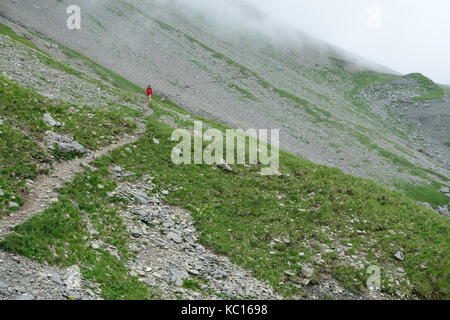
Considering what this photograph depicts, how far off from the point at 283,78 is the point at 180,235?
98439mm

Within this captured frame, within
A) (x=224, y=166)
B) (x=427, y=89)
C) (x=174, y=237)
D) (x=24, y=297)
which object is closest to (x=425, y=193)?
(x=224, y=166)

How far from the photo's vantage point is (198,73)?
91062mm

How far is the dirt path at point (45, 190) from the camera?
14586 mm

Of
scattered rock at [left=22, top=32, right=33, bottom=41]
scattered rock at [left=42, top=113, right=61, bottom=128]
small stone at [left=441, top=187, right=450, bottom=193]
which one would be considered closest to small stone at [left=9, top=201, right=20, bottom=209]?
scattered rock at [left=42, top=113, right=61, bottom=128]

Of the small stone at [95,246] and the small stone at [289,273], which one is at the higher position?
the small stone at [95,246]

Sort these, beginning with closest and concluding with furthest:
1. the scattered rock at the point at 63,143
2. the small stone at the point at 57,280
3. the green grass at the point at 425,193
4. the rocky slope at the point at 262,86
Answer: the small stone at the point at 57,280 → the scattered rock at the point at 63,143 → the green grass at the point at 425,193 → the rocky slope at the point at 262,86

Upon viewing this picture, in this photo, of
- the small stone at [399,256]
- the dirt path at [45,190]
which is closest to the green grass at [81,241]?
the dirt path at [45,190]

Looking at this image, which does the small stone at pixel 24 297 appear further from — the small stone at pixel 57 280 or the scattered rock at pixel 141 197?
the scattered rock at pixel 141 197

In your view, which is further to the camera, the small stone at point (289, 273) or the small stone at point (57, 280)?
the small stone at point (289, 273)

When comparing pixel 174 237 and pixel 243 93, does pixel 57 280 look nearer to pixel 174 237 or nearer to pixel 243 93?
pixel 174 237

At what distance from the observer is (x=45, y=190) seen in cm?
1803

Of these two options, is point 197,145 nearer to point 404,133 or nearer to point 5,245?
point 5,245

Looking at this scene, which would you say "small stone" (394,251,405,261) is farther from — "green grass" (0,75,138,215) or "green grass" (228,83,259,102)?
"green grass" (228,83,259,102)

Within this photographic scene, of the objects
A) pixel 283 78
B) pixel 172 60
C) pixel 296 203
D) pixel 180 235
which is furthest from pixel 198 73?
pixel 180 235
